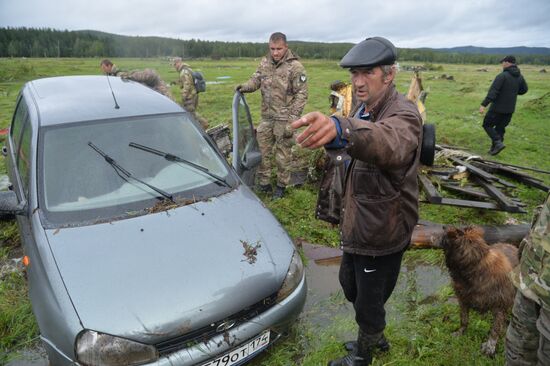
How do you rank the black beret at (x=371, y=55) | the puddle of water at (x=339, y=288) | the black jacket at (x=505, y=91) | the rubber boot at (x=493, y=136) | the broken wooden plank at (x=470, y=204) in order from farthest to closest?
1. the rubber boot at (x=493, y=136)
2. the black jacket at (x=505, y=91)
3. the broken wooden plank at (x=470, y=204)
4. the puddle of water at (x=339, y=288)
5. the black beret at (x=371, y=55)

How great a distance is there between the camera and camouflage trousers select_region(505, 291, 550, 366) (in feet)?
5.25

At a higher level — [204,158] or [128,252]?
[204,158]

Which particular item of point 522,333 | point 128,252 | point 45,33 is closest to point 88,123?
point 128,252

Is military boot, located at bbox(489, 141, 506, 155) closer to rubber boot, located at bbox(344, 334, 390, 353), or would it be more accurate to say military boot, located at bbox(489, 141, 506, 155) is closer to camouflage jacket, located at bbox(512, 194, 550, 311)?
rubber boot, located at bbox(344, 334, 390, 353)

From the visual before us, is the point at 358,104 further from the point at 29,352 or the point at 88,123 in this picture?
the point at 29,352

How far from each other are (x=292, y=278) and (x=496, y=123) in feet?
25.5

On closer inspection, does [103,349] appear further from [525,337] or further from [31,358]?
[525,337]

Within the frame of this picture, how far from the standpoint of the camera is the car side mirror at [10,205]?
2.48 metres

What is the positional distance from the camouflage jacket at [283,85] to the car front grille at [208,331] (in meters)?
3.30

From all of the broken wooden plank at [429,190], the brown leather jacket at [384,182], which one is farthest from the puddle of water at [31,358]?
the broken wooden plank at [429,190]

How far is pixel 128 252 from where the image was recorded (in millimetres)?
2252

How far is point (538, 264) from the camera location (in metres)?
1.57

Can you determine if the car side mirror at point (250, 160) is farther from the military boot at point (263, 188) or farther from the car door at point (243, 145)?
the military boot at point (263, 188)

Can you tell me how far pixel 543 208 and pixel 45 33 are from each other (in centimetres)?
8820
